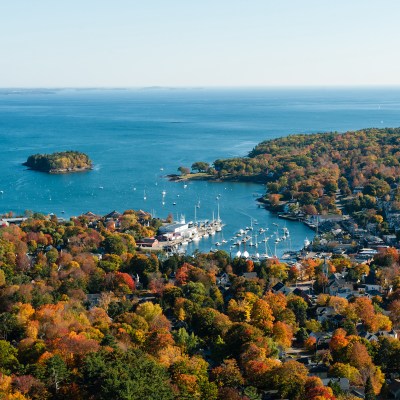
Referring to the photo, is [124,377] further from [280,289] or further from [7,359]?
[280,289]

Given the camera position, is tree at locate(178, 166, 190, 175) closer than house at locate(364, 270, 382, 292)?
No

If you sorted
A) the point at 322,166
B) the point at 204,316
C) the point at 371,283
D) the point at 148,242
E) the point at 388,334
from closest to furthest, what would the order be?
the point at 388,334 → the point at 204,316 → the point at 371,283 → the point at 148,242 → the point at 322,166

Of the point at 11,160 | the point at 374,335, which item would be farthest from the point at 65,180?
the point at 374,335

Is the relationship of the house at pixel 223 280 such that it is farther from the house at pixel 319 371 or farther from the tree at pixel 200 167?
the tree at pixel 200 167

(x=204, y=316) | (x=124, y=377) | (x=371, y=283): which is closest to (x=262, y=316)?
(x=204, y=316)

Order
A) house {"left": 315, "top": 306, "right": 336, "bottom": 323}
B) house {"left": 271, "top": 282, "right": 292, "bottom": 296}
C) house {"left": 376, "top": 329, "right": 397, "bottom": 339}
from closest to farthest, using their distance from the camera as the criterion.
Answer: house {"left": 376, "top": 329, "right": 397, "bottom": 339} < house {"left": 315, "top": 306, "right": 336, "bottom": 323} < house {"left": 271, "top": 282, "right": 292, "bottom": 296}

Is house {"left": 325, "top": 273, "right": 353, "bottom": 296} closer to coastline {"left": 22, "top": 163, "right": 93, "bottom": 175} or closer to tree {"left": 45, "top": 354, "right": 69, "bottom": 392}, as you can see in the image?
tree {"left": 45, "top": 354, "right": 69, "bottom": 392}

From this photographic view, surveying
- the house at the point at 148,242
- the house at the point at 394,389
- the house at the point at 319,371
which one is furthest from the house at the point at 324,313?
the house at the point at 148,242

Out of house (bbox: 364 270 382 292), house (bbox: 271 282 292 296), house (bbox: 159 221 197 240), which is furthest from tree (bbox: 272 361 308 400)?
house (bbox: 159 221 197 240)
